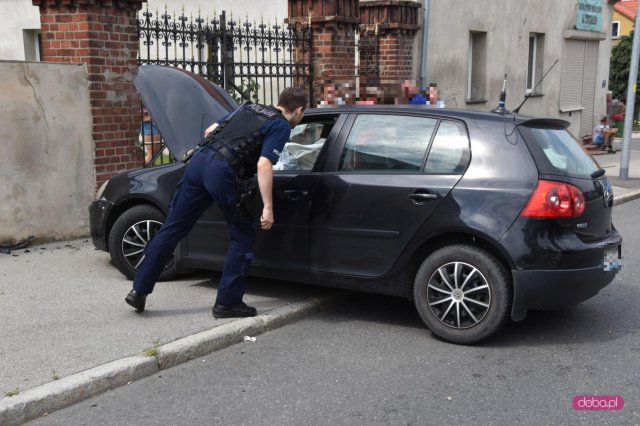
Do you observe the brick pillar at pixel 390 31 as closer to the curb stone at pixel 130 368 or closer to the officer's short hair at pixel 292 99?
the officer's short hair at pixel 292 99

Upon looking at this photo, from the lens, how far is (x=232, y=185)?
16.3 feet

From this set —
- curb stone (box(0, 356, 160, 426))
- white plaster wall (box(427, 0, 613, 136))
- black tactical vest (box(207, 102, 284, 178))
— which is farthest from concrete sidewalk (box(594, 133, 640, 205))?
curb stone (box(0, 356, 160, 426))

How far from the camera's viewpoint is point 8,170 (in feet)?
23.8

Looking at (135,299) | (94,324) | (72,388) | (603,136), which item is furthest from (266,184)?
(603,136)

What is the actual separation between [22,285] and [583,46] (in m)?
17.3

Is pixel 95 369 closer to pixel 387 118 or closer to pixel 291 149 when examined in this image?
pixel 291 149

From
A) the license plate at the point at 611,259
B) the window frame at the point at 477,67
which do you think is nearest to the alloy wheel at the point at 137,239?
the license plate at the point at 611,259

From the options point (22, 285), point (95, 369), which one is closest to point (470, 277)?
point (95, 369)

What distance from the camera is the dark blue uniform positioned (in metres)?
4.91

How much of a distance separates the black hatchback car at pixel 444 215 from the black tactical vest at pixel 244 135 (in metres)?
0.53

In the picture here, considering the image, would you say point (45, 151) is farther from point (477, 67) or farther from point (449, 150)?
point (477, 67)

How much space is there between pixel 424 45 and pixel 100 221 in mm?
8233

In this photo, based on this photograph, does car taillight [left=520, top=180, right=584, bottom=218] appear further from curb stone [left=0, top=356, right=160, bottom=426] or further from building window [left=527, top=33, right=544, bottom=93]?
building window [left=527, top=33, right=544, bottom=93]

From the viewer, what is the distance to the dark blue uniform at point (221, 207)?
193 inches
